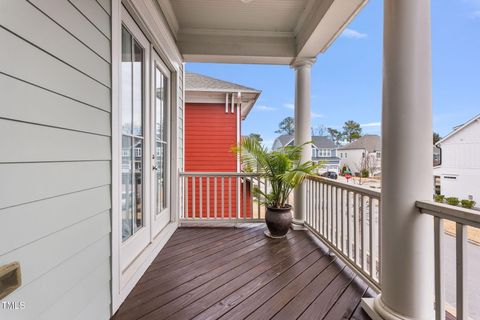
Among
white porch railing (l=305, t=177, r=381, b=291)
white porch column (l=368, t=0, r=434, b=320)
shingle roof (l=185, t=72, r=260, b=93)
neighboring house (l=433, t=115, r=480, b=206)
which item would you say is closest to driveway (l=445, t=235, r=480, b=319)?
white porch column (l=368, t=0, r=434, b=320)

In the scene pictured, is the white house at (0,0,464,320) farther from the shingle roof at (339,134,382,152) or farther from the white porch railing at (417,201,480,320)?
the shingle roof at (339,134,382,152)

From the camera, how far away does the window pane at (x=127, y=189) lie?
183cm

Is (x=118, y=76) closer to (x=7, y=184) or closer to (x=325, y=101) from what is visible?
(x=7, y=184)

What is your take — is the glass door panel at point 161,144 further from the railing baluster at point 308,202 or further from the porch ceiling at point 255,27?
the railing baluster at point 308,202

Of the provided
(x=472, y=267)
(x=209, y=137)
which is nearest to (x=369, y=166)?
(x=472, y=267)

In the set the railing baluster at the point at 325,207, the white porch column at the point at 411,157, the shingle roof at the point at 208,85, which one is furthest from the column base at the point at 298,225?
the shingle roof at the point at 208,85

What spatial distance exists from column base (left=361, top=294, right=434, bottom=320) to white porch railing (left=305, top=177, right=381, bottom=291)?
0.19 m

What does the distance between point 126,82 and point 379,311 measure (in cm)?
239

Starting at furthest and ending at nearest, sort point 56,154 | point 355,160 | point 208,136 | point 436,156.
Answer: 1. point 208,136
2. point 355,160
3. point 436,156
4. point 56,154

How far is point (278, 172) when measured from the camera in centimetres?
292

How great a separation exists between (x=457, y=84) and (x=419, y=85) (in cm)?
20

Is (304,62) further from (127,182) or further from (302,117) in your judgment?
(127,182)

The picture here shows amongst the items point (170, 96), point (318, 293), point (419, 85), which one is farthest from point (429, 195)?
point (170, 96)

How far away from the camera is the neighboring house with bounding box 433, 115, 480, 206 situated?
1.09m
